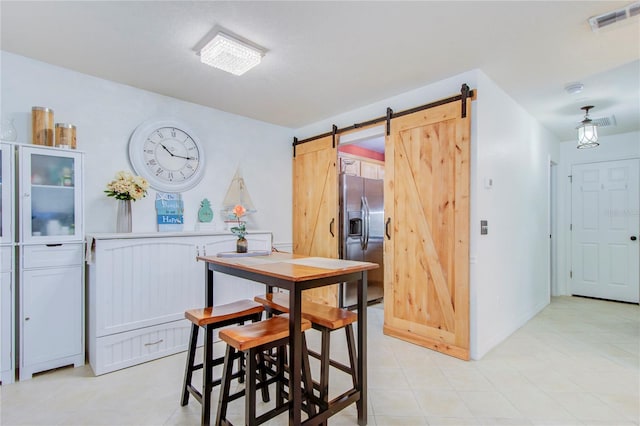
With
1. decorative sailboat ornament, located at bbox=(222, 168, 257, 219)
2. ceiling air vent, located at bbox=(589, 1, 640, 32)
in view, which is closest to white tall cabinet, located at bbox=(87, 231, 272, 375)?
decorative sailboat ornament, located at bbox=(222, 168, 257, 219)

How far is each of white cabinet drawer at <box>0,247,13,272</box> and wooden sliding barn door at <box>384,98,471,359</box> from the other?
320cm

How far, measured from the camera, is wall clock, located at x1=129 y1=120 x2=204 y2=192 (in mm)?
3119

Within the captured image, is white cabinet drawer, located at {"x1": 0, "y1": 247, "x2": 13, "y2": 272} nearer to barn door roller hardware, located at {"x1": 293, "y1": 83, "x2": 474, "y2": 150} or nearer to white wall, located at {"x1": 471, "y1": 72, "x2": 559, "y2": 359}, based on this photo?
barn door roller hardware, located at {"x1": 293, "y1": 83, "x2": 474, "y2": 150}

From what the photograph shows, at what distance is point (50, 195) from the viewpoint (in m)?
2.50

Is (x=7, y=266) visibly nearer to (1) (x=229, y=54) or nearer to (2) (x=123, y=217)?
(2) (x=123, y=217)

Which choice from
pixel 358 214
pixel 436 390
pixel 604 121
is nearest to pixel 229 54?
pixel 358 214

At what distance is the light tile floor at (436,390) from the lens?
191 centimetres

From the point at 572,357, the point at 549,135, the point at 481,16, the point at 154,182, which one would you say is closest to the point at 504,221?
the point at 572,357

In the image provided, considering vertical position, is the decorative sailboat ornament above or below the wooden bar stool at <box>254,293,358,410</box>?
above

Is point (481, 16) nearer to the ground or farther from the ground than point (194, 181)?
farther from the ground

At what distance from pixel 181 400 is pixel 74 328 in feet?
4.11

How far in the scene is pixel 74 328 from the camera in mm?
2557

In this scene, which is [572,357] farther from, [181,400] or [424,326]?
[181,400]

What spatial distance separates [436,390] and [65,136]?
139 inches
